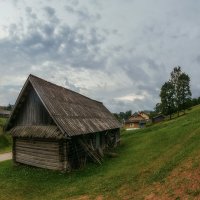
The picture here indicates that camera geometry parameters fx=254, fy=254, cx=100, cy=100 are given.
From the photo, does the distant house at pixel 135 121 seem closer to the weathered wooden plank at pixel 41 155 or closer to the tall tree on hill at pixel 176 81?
the tall tree on hill at pixel 176 81

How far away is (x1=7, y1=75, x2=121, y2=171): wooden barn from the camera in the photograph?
18.7 m

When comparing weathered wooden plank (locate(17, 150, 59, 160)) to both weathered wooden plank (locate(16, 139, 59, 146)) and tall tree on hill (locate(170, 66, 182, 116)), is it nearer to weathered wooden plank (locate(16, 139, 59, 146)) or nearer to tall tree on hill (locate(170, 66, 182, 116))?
weathered wooden plank (locate(16, 139, 59, 146))

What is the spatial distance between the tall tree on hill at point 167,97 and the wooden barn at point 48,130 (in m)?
49.6

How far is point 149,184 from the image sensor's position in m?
12.6

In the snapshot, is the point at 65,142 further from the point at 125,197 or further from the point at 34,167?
the point at 125,197

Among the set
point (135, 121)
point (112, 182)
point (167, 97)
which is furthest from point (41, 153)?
point (135, 121)

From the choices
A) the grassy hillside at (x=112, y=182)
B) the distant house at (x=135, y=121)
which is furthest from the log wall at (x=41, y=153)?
the distant house at (x=135, y=121)

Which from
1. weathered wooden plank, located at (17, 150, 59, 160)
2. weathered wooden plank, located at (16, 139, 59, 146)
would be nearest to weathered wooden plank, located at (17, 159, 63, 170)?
weathered wooden plank, located at (17, 150, 59, 160)

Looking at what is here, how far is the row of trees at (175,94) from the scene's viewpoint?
69062 mm

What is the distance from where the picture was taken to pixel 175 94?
228 feet

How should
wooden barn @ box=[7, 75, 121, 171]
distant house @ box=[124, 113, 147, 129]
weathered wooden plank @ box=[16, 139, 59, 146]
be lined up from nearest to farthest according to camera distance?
wooden barn @ box=[7, 75, 121, 171], weathered wooden plank @ box=[16, 139, 59, 146], distant house @ box=[124, 113, 147, 129]

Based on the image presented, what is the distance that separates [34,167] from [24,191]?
230 inches

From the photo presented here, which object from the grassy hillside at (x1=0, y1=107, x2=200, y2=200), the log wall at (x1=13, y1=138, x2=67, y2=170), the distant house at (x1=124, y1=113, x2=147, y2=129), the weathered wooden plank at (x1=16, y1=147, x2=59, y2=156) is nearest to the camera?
the grassy hillside at (x1=0, y1=107, x2=200, y2=200)

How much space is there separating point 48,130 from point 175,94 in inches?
2209
